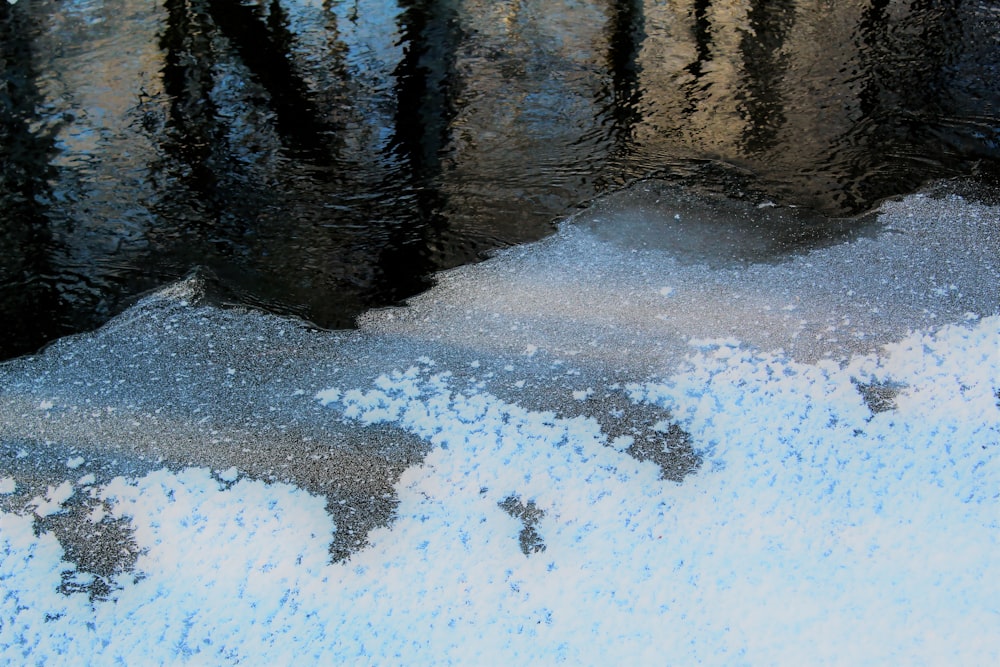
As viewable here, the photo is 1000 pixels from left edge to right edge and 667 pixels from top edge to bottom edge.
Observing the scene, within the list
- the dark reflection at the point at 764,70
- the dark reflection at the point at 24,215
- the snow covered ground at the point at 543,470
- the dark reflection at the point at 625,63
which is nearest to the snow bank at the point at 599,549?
the snow covered ground at the point at 543,470

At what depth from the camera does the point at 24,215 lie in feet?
10.4

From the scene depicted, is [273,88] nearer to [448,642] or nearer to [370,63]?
[370,63]

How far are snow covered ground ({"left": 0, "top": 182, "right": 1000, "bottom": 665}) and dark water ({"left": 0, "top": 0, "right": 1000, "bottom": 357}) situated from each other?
0.33 m

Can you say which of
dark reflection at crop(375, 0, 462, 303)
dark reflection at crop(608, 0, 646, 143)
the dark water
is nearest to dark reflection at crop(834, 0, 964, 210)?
the dark water

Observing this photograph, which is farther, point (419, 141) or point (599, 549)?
point (419, 141)

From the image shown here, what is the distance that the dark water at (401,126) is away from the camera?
2.93 metres

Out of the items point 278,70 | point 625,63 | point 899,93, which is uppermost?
point 278,70

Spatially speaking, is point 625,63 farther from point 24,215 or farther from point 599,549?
Result: point 599,549

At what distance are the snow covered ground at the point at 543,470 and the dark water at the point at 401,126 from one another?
1.09 ft

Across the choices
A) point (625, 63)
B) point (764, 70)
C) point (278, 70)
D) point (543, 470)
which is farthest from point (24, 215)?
point (764, 70)

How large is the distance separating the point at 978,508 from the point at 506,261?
5.12 ft

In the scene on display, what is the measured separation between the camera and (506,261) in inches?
111

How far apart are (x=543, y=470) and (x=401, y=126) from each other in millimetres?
2116

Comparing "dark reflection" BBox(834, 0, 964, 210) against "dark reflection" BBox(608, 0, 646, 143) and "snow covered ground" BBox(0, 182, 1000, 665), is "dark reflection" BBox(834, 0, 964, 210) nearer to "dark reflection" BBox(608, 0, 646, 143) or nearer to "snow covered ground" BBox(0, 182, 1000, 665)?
"snow covered ground" BBox(0, 182, 1000, 665)
